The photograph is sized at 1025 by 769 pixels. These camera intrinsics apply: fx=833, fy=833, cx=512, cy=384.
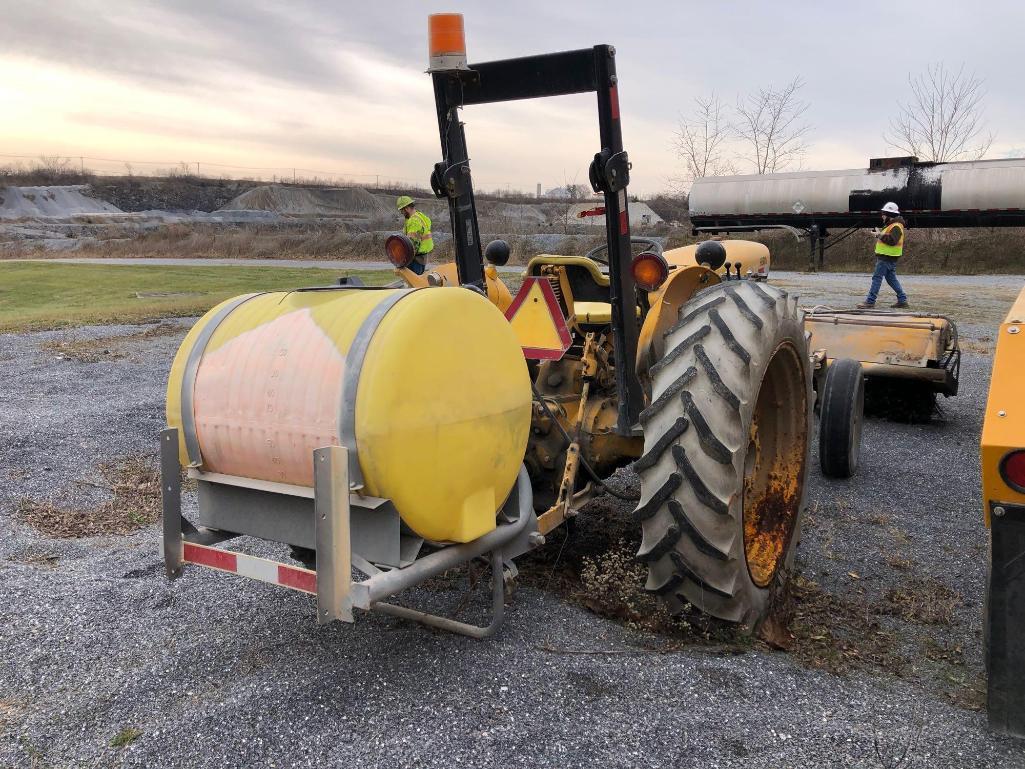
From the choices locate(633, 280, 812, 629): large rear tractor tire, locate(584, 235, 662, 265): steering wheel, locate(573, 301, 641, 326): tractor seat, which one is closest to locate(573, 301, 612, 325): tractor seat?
locate(573, 301, 641, 326): tractor seat

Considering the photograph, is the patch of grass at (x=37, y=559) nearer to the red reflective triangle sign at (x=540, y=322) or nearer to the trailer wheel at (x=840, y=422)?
the red reflective triangle sign at (x=540, y=322)

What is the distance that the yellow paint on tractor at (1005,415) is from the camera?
2.38 meters

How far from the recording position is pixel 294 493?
9.23 feet

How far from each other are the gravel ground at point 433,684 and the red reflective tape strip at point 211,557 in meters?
0.47

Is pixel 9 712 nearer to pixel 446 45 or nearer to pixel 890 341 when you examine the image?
pixel 446 45

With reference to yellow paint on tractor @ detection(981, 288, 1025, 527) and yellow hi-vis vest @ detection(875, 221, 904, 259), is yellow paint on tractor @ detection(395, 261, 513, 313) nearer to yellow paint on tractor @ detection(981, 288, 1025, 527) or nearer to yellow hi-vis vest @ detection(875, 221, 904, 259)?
yellow paint on tractor @ detection(981, 288, 1025, 527)

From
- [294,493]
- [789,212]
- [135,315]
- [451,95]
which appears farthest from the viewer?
[789,212]

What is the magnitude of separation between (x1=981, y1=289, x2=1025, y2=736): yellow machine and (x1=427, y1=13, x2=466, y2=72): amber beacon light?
2386 millimetres

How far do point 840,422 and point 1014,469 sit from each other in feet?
12.1

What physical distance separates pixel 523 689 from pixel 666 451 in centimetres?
101

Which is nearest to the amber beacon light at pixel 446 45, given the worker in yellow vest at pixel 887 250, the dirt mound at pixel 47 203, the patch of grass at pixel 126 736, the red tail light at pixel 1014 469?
the red tail light at pixel 1014 469

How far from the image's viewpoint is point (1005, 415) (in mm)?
2441

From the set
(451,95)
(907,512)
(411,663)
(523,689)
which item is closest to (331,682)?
(411,663)

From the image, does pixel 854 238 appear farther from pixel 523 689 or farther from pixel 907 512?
pixel 523 689
